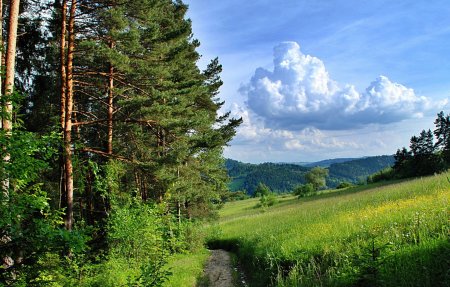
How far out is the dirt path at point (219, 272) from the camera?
13.6 meters

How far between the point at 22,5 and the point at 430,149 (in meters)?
74.6

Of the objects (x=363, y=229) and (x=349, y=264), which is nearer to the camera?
(x=349, y=264)

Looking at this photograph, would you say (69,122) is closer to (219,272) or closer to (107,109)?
(107,109)

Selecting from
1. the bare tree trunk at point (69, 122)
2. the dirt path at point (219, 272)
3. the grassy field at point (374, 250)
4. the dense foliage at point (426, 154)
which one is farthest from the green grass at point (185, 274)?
the dense foliage at point (426, 154)

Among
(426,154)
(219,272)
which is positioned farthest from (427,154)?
(219,272)

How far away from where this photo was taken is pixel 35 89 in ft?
57.5

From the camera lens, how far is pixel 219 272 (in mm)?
15695

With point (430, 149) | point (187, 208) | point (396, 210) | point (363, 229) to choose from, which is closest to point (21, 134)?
point (363, 229)

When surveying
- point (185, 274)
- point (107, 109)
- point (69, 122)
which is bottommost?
point (185, 274)

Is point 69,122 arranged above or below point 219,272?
above

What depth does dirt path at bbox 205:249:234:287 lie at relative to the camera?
13.6 meters

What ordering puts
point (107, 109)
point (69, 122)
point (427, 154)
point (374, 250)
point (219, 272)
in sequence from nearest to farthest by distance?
point (374, 250)
point (69, 122)
point (219, 272)
point (107, 109)
point (427, 154)

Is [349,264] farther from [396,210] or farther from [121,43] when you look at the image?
[121,43]

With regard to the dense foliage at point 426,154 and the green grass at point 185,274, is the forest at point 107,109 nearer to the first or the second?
the green grass at point 185,274
